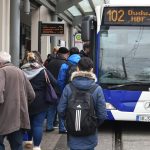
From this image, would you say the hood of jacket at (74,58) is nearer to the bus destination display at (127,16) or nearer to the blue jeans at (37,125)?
the bus destination display at (127,16)

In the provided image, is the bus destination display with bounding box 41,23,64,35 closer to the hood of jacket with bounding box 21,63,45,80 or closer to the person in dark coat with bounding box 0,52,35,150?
the hood of jacket with bounding box 21,63,45,80

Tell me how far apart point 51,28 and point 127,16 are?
338 inches

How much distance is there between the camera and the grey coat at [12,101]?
629 centimetres

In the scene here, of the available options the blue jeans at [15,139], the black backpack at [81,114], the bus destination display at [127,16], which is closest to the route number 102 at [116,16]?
the bus destination display at [127,16]

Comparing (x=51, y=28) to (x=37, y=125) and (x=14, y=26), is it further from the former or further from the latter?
(x=37, y=125)

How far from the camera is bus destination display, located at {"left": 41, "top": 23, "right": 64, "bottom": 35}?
18.8 metres

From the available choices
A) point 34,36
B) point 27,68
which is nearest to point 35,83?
point 27,68

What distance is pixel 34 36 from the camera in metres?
20.8

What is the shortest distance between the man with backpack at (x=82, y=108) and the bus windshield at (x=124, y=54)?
464 cm

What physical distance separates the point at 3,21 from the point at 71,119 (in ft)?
27.7

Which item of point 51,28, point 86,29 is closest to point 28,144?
point 86,29

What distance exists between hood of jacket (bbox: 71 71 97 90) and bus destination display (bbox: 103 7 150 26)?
4920 mm

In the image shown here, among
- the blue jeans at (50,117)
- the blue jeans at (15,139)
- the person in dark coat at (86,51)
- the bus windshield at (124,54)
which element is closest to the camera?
the blue jeans at (15,139)

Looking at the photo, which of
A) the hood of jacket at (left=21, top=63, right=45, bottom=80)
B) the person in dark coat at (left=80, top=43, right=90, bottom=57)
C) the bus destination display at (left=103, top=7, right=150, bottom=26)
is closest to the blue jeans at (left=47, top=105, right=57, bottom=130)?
the person in dark coat at (left=80, top=43, right=90, bottom=57)
